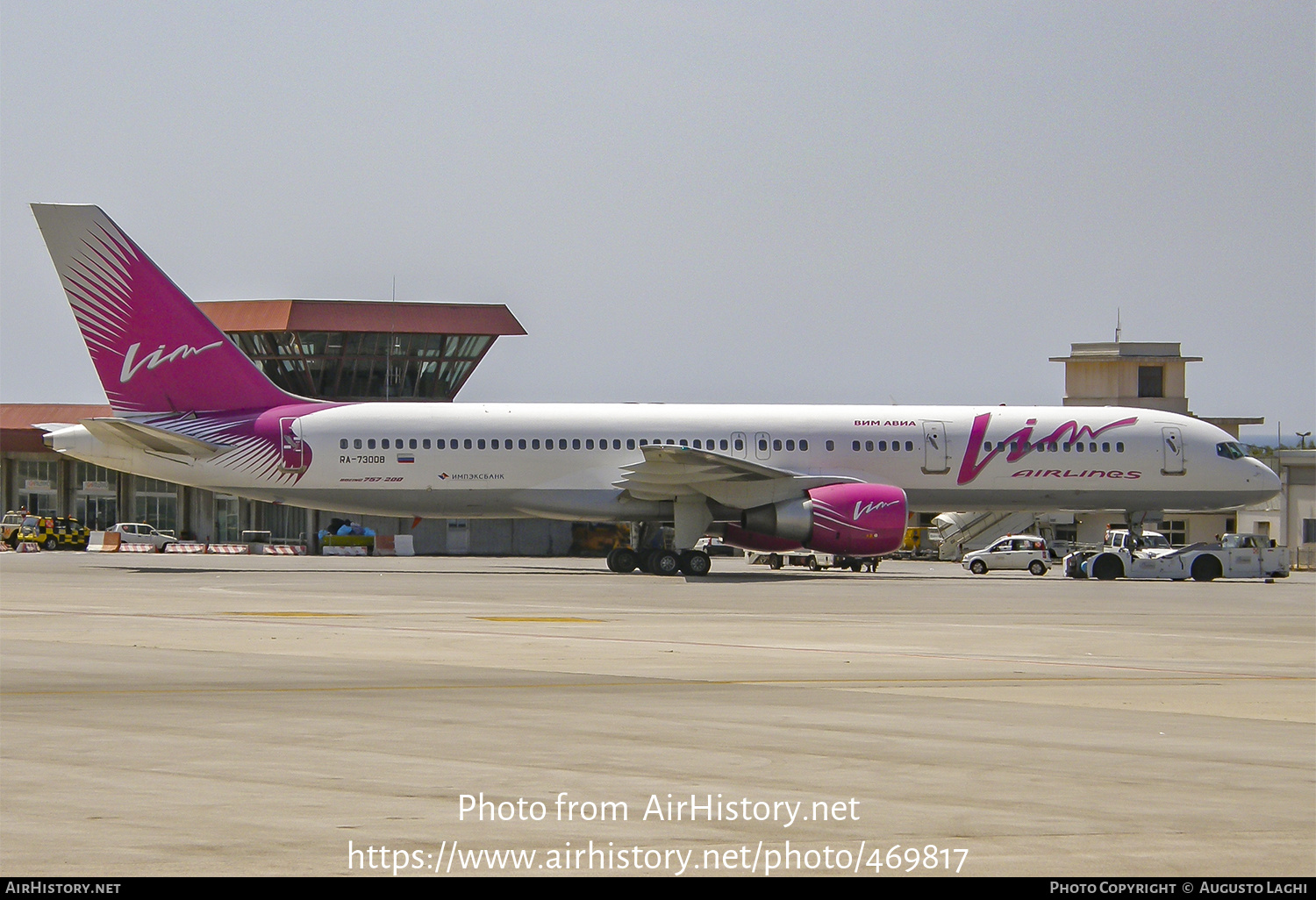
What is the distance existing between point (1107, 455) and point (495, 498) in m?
15.4

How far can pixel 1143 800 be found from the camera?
7.22 m

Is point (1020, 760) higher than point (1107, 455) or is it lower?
lower

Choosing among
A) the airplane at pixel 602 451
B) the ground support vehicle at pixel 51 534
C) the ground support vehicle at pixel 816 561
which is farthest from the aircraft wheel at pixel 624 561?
the ground support vehicle at pixel 51 534

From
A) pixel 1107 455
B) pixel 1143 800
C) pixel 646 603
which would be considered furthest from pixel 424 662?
pixel 1107 455

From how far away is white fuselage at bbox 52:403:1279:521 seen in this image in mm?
32438

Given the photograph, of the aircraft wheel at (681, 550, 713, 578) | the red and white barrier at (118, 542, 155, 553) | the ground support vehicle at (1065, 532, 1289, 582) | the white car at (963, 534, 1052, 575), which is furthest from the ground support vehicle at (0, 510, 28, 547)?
the ground support vehicle at (1065, 532, 1289, 582)

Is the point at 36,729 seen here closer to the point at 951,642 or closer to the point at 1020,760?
the point at 1020,760

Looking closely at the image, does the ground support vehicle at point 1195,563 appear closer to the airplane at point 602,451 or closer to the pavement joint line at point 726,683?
the airplane at point 602,451

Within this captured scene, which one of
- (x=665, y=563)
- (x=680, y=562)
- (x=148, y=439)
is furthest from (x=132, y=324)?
(x=680, y=562)

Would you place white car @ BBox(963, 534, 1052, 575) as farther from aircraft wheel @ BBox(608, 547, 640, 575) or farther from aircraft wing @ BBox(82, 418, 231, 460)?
aircraft wing @ BBox(82, 418, 231, 460)

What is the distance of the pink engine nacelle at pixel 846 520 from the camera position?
31453 millimetres

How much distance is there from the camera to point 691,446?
33.4 m

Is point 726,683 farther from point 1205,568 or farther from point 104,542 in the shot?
point 104,542

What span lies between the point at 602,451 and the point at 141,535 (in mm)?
26267
